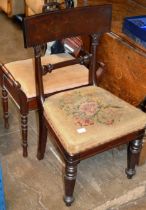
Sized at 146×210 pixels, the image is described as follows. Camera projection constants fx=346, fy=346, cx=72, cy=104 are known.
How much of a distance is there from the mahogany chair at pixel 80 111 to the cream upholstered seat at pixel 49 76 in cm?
9

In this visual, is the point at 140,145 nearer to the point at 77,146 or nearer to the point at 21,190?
the point at 77,146

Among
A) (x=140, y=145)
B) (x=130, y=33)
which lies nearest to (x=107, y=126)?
(x=140, y=145)

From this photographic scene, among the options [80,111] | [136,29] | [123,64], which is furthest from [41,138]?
[136,29]

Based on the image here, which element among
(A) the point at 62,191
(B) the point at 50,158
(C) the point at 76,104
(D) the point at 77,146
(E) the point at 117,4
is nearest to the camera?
(D) the point at 77,146

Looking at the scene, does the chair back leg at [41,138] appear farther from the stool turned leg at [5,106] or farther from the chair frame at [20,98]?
the stool turned leg at [5,106]

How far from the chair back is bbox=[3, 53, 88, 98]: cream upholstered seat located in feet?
0.33

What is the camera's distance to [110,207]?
1.92 metres

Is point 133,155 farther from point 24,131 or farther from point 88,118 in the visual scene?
point 24,131

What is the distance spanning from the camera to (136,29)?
189 centimetres

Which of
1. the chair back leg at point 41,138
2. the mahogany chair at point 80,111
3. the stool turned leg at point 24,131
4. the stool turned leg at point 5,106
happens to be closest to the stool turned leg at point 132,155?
the mahogany chair at point 80,111

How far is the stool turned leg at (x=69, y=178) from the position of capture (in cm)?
168

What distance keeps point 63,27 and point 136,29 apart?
41 centimetres

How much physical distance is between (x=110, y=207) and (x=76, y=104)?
0.61 m

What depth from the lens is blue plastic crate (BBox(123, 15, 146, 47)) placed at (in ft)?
6.10
